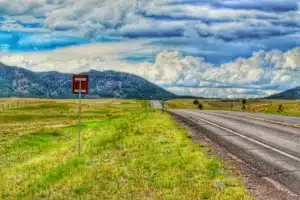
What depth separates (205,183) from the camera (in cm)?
1100

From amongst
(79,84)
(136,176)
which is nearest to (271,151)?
(136,176)

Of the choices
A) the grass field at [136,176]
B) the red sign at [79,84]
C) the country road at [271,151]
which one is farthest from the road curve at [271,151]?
the red sign at [79,84]

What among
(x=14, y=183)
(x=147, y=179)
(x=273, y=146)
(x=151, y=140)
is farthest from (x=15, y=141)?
(x=147, y=179)

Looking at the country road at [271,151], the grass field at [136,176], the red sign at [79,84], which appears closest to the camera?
the grass field at [136,176]

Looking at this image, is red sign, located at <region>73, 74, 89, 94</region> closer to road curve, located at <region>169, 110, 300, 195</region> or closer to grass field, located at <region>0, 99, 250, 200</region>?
grass field, located at <region>0, 99, 250, 200</region>

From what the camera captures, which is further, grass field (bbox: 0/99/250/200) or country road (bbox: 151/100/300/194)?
country road (bbox: 151/100/300/194)

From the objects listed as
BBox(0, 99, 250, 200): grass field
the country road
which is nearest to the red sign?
BBox(0, 99, 250, 200): grass field

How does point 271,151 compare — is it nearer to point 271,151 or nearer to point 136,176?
point 271,151

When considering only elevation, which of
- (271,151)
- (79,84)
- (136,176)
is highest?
(79,84)

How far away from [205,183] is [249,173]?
190 cm

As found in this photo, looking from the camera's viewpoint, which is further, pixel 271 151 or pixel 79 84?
pixel 79 84

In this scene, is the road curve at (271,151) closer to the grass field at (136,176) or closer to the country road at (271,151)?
the country road at (271,151)

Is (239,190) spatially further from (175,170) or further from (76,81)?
(76,81)

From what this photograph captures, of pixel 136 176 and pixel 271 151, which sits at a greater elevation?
pixel 271 151
